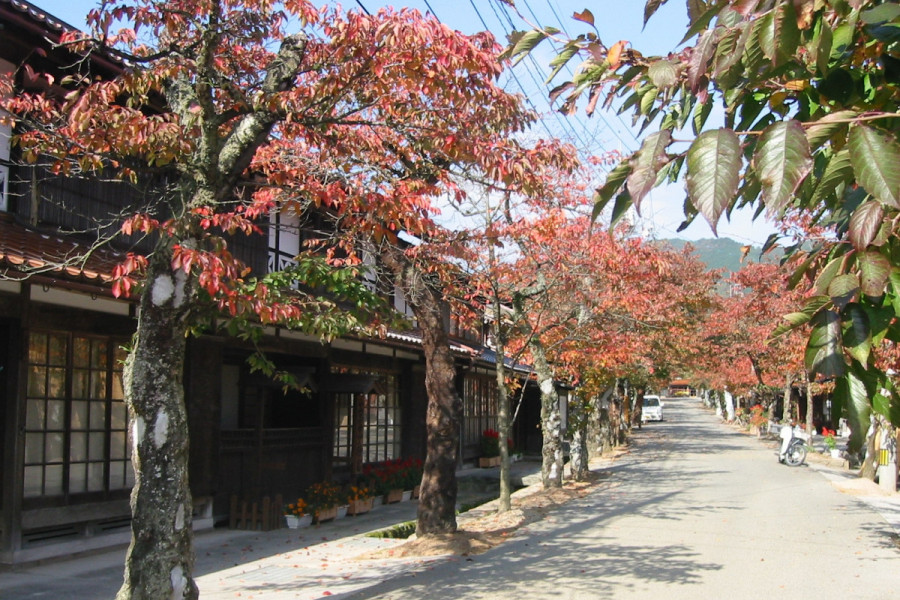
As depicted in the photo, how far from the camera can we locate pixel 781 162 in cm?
219

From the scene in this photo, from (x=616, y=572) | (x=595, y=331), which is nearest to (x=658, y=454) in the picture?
(x=595, y=331)

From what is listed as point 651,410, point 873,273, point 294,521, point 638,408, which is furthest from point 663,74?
point 651,410

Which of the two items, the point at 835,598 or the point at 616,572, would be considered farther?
the point at 616,572

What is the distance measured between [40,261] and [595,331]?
1381 centimetres

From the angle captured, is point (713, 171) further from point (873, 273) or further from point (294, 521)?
point (294, 521)

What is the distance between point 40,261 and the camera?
7.71m

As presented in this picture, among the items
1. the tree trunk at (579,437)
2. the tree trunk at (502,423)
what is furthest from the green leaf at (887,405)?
the tree trunk at (579,437)

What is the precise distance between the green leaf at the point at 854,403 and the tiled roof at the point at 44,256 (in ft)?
19.0

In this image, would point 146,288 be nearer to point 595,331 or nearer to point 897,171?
point 897,171

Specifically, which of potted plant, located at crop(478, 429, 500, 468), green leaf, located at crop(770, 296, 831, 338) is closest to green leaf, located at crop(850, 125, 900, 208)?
green leaf, located at crop(770, 296, 831, 338)

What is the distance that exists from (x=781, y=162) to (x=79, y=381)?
1020 centimetres

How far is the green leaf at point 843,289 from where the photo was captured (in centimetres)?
270

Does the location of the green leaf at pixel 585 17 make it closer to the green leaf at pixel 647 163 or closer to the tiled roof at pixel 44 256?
the green leaf at pixel 647 163

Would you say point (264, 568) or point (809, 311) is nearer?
point (809, 311)
